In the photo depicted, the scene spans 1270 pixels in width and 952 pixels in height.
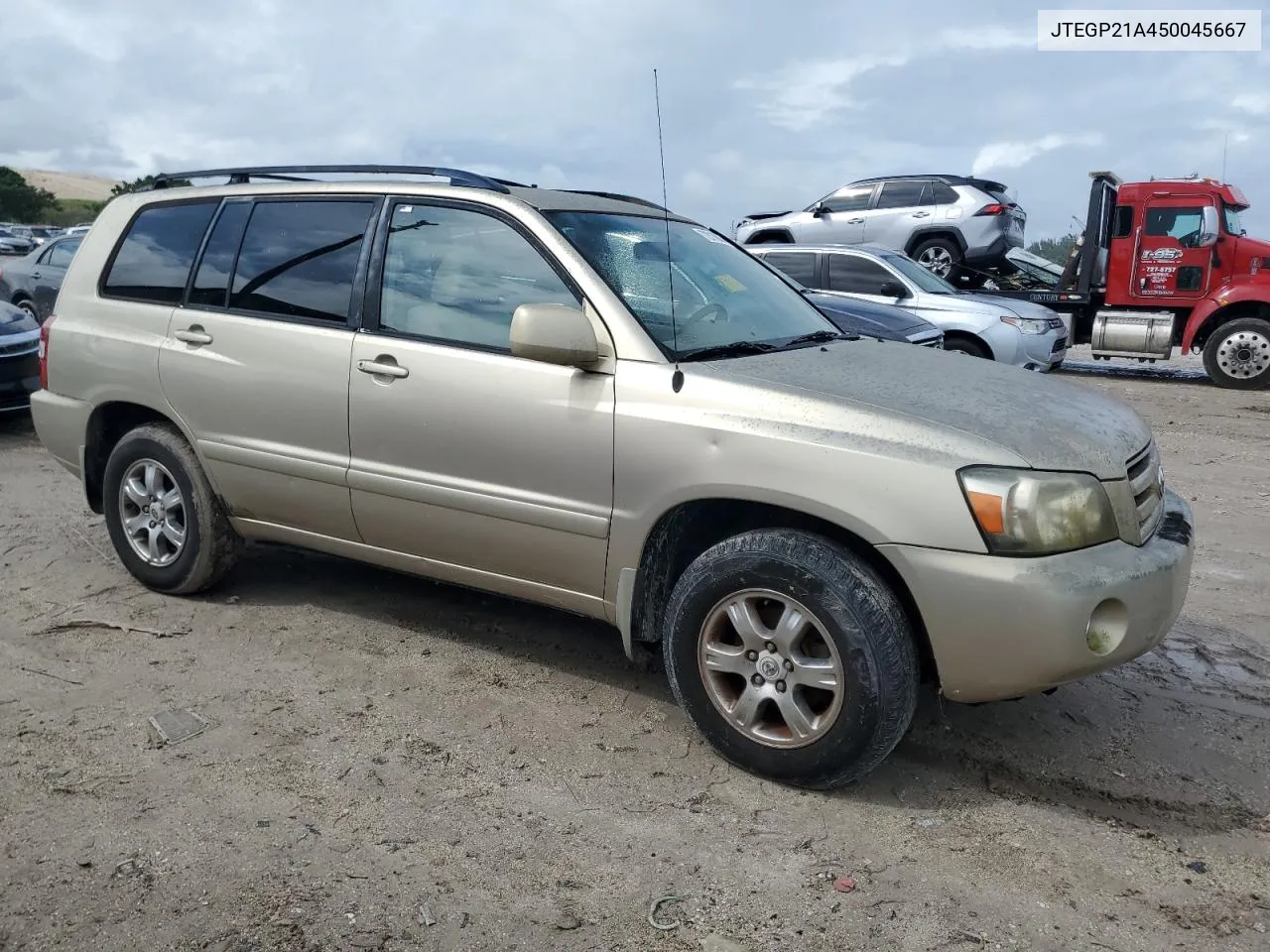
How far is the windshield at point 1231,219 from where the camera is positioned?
14.3 metres

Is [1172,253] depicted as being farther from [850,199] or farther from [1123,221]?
[850,199]

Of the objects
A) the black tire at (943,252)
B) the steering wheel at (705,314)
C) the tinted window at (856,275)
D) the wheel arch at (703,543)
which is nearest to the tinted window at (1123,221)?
the black tire at (943,252)

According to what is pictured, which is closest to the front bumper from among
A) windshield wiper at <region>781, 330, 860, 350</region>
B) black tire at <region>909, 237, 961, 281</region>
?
windshield wiper at <region>781, 330, 860, 350</region>

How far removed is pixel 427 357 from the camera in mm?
3902

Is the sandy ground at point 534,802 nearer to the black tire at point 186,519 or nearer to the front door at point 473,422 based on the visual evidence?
the black tire at point 186,519

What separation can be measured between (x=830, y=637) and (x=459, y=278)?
6.15 ft

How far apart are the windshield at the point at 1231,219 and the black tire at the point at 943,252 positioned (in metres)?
3.40

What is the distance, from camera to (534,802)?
322 cm

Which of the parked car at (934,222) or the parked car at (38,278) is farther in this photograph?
the parked car at (934,222)

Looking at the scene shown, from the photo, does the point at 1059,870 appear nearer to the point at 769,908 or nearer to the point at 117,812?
the point at 769,908

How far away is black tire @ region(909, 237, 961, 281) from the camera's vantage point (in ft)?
52.5

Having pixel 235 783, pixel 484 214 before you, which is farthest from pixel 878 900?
pixel 484 214

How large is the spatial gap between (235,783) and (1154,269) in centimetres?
1441

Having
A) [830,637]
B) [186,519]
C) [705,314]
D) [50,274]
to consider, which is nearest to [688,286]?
[705,314]
